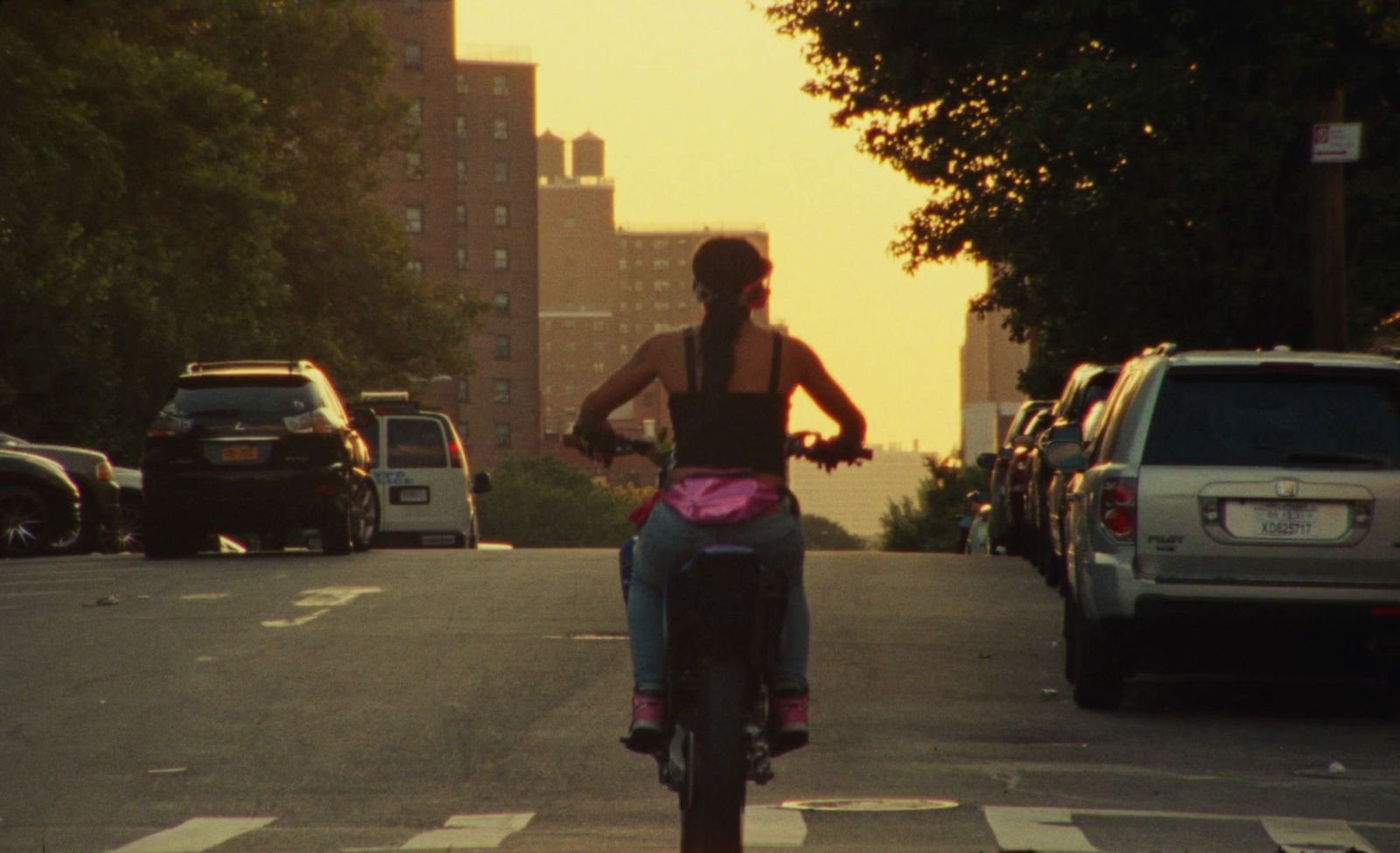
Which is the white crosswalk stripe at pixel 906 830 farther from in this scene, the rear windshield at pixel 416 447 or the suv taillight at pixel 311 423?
the rear windshield at pixel 416 447

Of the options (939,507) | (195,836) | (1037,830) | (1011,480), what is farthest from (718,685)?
(939,507)

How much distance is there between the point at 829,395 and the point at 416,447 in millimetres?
29129

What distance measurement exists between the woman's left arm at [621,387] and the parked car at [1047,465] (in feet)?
35.8

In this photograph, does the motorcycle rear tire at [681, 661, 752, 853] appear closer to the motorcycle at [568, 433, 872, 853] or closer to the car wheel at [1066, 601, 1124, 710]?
the motorcycle at [568, 433, 872, 853]

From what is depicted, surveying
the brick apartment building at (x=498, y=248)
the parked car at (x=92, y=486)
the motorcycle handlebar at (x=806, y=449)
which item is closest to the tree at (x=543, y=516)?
the brick apartment building at (x=498, y=248)

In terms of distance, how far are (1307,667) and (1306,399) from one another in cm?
182

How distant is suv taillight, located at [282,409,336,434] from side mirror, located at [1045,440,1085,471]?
12.2 m

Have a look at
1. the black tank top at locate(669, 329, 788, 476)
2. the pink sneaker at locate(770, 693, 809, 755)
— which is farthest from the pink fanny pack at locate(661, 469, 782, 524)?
the pink sneaker at locate(770, 693, 809, 755)

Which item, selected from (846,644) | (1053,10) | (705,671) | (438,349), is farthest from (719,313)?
(438,349)

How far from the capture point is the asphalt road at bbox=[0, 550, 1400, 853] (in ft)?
29.6

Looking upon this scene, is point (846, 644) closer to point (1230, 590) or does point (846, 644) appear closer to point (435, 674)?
point (435, 674)

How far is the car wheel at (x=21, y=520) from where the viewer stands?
88.8ft

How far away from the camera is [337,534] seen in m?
25.3

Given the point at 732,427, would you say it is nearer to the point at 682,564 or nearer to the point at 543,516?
the point at 682,564
